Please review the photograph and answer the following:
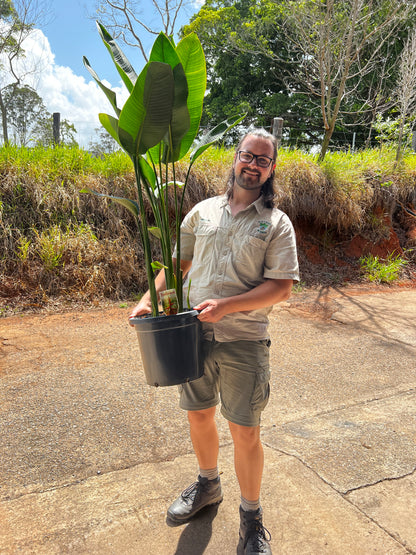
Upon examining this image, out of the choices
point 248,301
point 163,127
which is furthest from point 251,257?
point 163,127

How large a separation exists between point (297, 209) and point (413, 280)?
2549 millimetres

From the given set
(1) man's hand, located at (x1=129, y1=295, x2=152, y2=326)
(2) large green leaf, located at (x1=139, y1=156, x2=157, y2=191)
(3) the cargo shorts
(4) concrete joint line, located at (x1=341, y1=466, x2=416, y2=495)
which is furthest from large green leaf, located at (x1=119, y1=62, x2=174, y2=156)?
(4) concrete joint line, located at (x1=341, y1=466, x2=416, y2=495)

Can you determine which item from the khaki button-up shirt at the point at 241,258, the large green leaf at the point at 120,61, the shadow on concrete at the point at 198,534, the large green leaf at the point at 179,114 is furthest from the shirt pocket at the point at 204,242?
the shadow on concrete at the point at 198,534

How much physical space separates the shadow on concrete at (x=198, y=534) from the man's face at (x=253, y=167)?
1586 mm

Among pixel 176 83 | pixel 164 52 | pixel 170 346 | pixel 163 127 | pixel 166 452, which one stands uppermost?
pixel 164 52

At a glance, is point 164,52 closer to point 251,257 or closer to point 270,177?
point 270,177

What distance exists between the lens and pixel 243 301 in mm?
1676

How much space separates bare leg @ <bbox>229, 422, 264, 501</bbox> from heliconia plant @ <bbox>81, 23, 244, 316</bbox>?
0.64 m

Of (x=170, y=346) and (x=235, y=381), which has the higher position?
(x=170, y=346)

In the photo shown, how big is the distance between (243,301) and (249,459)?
700 mm

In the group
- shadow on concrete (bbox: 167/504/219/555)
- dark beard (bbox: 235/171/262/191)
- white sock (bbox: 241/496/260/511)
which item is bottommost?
shadow on concrete (bbox: 167/504/219/555)

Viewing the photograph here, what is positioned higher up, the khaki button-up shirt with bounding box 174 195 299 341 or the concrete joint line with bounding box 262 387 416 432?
the khaki button-up shirt with bounding box 174 195 299 341

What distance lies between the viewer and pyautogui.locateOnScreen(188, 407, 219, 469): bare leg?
75.5 inches

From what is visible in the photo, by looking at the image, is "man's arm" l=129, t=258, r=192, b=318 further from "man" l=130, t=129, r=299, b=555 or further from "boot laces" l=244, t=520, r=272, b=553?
"boot laces" l=244, t=520, r=272, b=553
